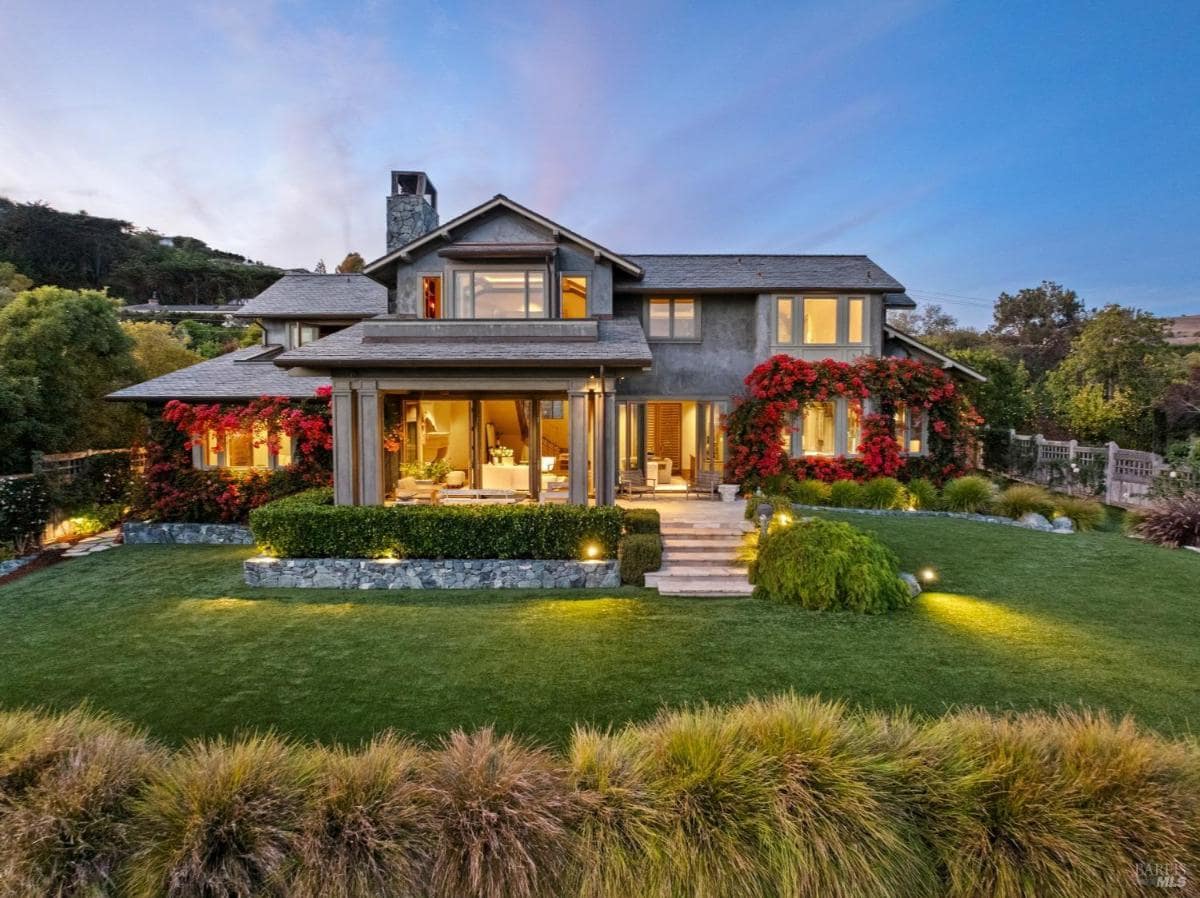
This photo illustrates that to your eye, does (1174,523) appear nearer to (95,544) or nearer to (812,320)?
(812,320)

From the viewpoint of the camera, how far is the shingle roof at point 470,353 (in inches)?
428

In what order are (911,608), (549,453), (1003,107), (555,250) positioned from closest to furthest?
(911,608) → (555,250) → (549,453) → (1003,107)

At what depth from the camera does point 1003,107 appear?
26312mm

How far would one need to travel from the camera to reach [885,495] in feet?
44.9

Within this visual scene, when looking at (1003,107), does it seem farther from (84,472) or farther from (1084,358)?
(84,472)

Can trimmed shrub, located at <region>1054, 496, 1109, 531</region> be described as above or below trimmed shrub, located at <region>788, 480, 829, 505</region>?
below

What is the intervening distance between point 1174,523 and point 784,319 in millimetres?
9376

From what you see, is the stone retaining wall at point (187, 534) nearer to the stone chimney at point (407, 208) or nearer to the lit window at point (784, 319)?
the stone chimney at point (407, 208)

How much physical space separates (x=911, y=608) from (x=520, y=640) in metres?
5.76

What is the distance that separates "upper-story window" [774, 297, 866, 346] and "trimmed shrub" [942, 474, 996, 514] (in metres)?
4.73

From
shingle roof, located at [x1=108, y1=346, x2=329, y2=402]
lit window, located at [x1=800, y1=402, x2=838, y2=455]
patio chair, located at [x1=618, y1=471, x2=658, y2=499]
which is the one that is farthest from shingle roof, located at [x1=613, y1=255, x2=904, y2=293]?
shingle roof, located at [x1=108, y1=346, x2=329, y2=402]

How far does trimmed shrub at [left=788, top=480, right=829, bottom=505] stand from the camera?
14073mm

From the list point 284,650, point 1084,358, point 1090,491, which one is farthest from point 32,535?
point 1084,358

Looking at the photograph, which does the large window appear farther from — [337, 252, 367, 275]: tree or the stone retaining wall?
[337, 252, 367, 275]: tree
